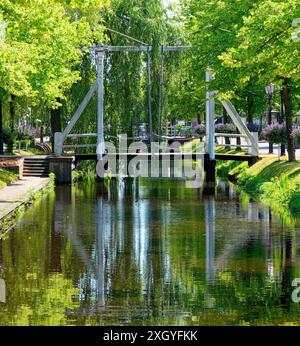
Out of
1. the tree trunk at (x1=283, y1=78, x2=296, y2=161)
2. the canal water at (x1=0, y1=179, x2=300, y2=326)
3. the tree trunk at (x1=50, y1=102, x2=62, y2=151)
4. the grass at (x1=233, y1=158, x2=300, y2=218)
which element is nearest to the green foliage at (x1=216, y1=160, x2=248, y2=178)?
the grass at (x1=233, y1=158, x2=300, y2=218)

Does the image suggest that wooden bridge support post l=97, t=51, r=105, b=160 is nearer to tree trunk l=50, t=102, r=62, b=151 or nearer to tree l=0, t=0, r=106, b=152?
tree l=0, t=0, r=106, b=152

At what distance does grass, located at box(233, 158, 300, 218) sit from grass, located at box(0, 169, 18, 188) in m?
9.48

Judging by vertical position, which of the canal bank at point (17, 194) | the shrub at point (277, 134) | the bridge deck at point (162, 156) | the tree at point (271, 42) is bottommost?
the canal bank at point (17, 194)

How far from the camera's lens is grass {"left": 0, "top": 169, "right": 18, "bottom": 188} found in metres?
35.0

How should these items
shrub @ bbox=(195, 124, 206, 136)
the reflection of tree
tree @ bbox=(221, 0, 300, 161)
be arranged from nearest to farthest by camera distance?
the reflection of tree → tree @ bbox=(221, 0, 300, 161) → shrub @ bbox=(195, 124, 206, 136)

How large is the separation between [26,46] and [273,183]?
32.8 ft

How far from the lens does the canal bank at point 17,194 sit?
24.6 meters

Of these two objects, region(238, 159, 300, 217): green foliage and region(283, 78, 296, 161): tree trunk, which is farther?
region(283, 78, 296, 161): tree trunk

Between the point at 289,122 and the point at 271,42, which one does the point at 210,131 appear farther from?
the point at 271,42

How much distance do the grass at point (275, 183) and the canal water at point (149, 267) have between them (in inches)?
34.3

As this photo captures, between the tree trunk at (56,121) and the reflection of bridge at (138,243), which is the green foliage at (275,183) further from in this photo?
the tree trunk at (56,121)

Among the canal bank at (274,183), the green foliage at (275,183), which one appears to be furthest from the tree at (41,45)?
the green foliage at (275,183)

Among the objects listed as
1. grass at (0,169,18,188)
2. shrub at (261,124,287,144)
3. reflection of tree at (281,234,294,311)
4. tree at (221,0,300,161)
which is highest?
tree at (221,0,300,161)

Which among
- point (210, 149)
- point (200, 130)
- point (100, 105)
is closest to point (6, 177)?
point (100, 105)
